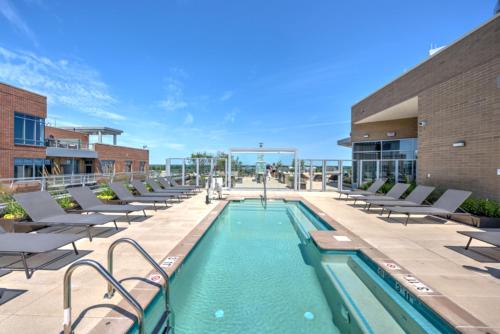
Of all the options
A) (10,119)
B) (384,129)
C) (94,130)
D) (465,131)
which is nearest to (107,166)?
(94,130)

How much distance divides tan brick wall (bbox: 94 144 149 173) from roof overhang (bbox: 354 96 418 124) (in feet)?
92.0

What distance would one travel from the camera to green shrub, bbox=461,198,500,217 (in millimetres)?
6184

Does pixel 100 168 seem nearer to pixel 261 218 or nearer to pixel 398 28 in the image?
pixel 261 218

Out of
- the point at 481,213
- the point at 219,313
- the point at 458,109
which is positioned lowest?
the point at 219,313

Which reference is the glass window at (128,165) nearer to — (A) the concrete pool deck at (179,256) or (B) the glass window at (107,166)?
(B) the glass window at (107,166)

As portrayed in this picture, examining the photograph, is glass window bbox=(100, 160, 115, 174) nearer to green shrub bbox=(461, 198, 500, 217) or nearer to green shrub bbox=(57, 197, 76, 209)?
green shrub bbox=(57, 197, 76, 209)

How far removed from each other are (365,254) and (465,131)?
21.4 ft

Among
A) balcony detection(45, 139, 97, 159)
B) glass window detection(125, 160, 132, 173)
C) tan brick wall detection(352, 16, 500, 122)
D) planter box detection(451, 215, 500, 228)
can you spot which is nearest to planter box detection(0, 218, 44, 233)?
planter box detection(451, 215, 500, 228)

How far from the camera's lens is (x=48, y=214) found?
4.89 meters

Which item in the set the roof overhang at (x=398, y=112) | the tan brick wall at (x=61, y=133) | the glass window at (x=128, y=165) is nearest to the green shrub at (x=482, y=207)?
the roof overhang at (x=398, y=112)

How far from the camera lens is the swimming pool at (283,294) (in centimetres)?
266

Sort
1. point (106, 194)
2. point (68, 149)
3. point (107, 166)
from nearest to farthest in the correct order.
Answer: point (106, 194)
point (68, 149)
point (107, 166)

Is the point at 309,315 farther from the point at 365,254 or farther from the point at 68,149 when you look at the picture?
the point at 68,149

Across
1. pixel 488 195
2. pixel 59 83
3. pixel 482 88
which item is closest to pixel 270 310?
pixel 488 195
